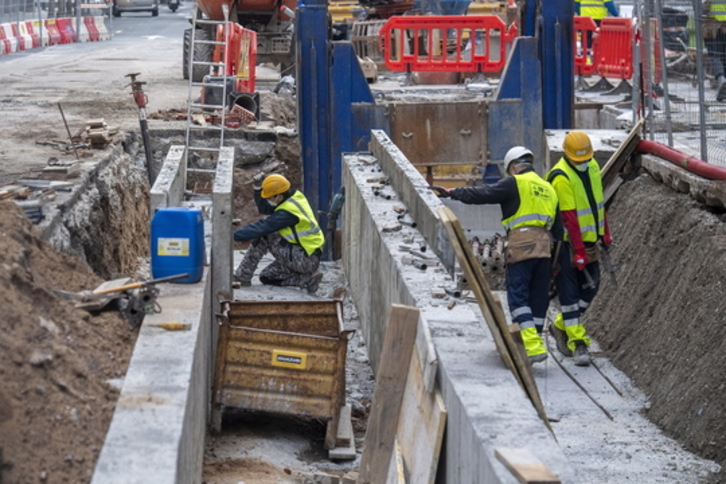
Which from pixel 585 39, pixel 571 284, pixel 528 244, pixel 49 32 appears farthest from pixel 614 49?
pixel 49 32

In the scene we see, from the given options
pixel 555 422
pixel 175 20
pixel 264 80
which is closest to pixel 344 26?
pixel 264 80

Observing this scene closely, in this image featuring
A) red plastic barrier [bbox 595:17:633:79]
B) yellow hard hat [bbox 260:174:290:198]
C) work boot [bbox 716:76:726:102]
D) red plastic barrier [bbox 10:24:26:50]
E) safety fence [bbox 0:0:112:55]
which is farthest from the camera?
red plastic barrier [bbox 10:24:26:50]

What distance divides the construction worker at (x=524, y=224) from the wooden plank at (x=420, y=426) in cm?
284

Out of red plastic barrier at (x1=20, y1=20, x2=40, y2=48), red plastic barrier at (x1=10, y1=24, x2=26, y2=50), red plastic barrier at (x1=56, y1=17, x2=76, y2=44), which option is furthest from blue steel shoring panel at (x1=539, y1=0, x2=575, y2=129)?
red plastic barrier at (x1=56, y1=17, x2=76, y2=44)

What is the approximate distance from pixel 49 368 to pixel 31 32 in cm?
3030

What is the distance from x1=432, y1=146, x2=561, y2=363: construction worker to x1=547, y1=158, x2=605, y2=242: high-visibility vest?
448mm

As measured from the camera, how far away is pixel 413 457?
6.70 meters

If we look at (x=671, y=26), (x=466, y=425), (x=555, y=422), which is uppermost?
(x=671, y=26)

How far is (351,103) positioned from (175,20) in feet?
121

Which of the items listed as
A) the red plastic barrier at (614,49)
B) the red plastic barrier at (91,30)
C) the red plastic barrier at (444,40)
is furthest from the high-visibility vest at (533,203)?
the red plastic barrier at (91,30)

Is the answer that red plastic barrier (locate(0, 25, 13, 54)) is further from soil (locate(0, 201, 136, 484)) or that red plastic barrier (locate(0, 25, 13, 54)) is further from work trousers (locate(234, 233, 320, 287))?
soil (locate(0, 201, 136, 484))

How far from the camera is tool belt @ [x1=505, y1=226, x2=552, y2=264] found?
9805 mm

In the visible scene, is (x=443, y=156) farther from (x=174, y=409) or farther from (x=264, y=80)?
(x=174, y=409)

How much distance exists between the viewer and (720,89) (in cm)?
1236
